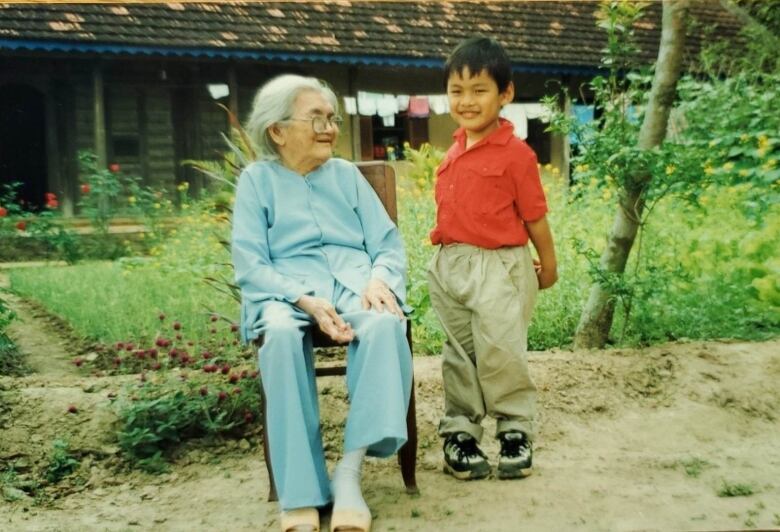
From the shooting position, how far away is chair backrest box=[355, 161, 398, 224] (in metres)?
3.30

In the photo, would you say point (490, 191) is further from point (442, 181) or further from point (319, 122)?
point (319, 122)

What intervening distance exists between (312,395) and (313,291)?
13.8 inches

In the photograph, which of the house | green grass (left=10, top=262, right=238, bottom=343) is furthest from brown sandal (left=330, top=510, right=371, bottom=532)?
the house

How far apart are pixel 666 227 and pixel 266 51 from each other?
7228mm

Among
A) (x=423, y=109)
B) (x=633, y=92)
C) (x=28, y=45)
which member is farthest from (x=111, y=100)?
(x=633, y=92)

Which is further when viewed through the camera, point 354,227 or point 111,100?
point 111,100

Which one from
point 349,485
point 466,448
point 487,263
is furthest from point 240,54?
point 349,485

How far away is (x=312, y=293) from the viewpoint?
9.27 ft

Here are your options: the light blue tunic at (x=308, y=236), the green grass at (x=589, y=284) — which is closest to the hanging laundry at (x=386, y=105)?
the green grass at (x=589, y=284)

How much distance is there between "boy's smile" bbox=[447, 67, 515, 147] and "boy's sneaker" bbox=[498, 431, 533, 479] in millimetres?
1090

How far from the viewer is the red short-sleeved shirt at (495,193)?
9.83 feet

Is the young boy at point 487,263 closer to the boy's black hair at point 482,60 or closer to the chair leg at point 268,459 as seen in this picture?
the boy's black hair at point 482,60

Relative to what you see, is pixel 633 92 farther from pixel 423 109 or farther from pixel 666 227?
pixel 423 109

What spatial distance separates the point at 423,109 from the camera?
13625 millimetres
